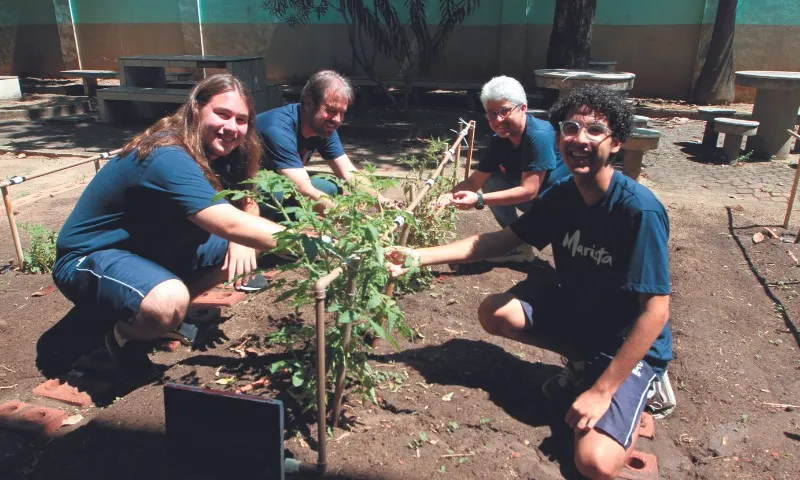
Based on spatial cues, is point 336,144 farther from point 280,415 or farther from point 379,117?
point 379,117

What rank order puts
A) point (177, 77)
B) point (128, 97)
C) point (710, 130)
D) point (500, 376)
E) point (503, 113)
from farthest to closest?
point (177, 77) → point (128, 97) → point (710, 130) → point (503, 113) → point (500, 376)

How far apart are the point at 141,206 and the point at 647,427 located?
2.39 metres

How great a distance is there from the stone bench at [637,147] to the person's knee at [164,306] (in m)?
5.01

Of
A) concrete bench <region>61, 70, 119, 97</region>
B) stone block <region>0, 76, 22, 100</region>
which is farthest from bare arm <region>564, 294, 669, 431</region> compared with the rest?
stone block <region>0, 76, 22, 100</region>

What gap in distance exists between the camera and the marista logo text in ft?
8.23

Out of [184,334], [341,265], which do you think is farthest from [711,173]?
[341,265]

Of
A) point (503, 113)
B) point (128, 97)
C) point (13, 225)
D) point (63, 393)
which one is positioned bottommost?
point (63, 393)

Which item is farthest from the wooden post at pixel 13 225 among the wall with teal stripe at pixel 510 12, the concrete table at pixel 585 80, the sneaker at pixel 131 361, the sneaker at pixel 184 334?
the wall with teal stripe at pixel 510 12

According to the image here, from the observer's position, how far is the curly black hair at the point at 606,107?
2.44 m

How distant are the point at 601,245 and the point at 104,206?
7.03ft

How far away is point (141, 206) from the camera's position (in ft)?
9.00

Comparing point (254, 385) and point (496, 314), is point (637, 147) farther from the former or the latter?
point (254, 385)

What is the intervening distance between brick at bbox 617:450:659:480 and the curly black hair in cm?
126

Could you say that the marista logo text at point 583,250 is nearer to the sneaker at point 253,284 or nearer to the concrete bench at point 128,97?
the sneaker at point 253,284
